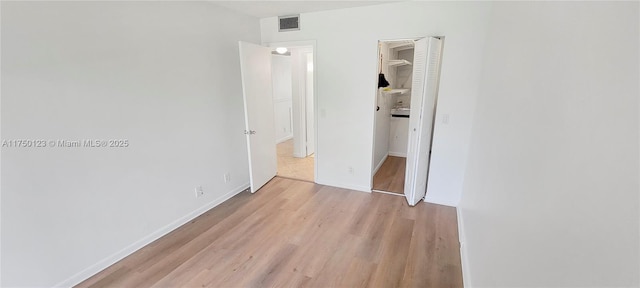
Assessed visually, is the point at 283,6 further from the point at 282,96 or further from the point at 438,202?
the point at 282,96

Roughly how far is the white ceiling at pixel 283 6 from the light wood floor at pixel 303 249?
7.35 feet

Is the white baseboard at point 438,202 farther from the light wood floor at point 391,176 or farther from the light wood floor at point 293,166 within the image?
the light wood floor at point 293,166

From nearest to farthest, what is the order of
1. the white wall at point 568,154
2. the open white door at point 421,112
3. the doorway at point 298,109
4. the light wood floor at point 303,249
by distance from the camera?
the white wall at point 568,154
the light wood floor at point 303,249
the open white door at point 421,112
the doorway at point 298,109

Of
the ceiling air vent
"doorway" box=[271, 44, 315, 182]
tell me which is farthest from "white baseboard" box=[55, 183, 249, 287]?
the ceiling air vent

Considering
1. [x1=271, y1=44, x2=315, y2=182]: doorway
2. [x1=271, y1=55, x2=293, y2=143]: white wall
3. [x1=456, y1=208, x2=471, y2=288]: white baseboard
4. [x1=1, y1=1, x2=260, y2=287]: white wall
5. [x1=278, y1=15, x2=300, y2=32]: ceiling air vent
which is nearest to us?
[x1=1, y1=1, x2=260, y2=287]: white wall

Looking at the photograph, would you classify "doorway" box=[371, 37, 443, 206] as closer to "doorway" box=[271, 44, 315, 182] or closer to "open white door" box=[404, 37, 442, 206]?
"open white door" box=[404, 37, 442, 206]

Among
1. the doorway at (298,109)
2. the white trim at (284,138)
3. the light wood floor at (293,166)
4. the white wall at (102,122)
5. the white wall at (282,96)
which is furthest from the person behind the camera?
the white trim at (284,138)

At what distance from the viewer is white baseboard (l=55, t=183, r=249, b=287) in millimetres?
1861

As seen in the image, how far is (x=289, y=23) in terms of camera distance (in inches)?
126

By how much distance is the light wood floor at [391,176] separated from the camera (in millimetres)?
3504

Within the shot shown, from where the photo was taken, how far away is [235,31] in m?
2.99

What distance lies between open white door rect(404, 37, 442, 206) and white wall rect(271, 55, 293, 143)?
3.51m

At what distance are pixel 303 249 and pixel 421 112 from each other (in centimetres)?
180

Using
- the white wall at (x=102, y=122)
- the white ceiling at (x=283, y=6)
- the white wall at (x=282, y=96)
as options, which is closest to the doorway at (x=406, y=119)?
the white ceiling at (x=283, y=6)
